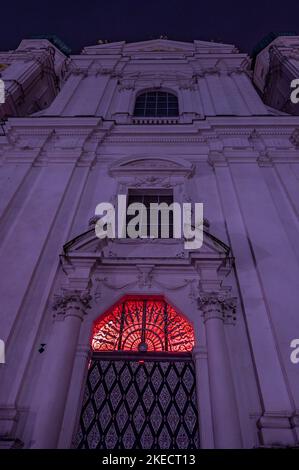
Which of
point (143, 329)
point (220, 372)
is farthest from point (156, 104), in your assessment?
point (220, 372)

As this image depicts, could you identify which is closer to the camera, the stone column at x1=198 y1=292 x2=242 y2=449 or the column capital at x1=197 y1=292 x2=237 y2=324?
the stone column at x1=198 y1=292 x2=242 y2=449

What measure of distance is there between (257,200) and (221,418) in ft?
19.1

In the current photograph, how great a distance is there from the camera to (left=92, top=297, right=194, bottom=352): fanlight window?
24.7 ft

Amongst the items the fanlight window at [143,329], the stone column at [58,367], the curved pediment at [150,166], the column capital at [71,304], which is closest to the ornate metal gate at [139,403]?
the fanlight window at [143,329]

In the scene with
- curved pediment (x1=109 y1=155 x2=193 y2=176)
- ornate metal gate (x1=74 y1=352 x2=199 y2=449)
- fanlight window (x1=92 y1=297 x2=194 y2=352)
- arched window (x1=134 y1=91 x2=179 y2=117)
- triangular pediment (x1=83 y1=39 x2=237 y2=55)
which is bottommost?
ornate metal gate (x1=74 y1=352 x2=199 y2=449)

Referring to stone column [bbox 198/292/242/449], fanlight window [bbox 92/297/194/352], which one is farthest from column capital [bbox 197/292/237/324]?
fanlight window [bbox 92/297/194/352]

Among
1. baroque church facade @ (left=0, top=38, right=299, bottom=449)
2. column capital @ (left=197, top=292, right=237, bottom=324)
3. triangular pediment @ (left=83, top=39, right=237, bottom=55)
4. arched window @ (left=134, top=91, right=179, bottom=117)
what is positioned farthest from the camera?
triangular pediment @ (left=83, top=39, right=237, bottom=55)

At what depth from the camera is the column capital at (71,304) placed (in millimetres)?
7371

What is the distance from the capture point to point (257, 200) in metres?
10.0

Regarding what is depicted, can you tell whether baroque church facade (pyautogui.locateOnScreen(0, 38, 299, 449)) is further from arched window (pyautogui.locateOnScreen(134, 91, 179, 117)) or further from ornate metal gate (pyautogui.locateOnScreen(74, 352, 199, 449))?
arched window (pyautogui.locateOnScreen(134, 91, 179, 117))

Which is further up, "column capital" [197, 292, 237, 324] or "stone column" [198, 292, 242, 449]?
"column capital" [197, 292, 237, 324]

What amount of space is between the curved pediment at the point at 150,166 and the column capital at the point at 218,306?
4.78 m

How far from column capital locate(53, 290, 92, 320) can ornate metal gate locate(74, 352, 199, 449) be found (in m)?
0.89

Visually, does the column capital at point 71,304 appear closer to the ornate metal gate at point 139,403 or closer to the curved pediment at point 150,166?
the ornate metal gate at point 139,403
